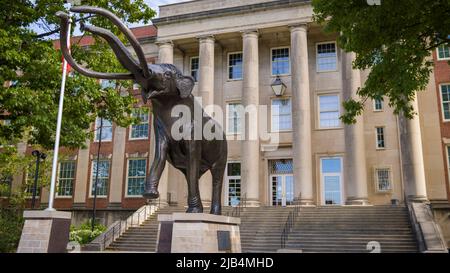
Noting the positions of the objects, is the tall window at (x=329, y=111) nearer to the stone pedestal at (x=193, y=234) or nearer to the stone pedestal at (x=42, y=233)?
the stone pedestal at (x=42, y=233)

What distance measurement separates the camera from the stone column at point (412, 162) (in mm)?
22188

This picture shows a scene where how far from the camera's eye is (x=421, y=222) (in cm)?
1795

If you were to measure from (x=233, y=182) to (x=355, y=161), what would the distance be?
8.55 meters

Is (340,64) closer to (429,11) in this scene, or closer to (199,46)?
(199,46)

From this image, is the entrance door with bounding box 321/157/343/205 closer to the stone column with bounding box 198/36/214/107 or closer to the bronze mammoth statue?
the stone column with bounding box 198/36/214/107

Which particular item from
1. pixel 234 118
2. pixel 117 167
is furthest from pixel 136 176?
pixel 234 118

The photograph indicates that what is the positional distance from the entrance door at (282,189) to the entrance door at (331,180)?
2.08 m

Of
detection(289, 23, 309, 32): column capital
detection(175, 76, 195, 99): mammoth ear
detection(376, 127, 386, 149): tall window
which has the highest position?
detection(289, 23, 309, 32): column capital

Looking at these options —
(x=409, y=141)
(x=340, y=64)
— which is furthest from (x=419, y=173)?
(x=340, y=64)

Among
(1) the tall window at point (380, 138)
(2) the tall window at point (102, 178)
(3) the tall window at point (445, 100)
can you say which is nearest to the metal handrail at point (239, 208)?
(1) the tall window at point (380, 138)

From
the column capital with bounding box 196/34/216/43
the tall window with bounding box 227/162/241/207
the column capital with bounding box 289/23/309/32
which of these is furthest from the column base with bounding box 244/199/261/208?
the column capital with bounding box 196/34/216/43

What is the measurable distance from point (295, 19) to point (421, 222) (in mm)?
14395

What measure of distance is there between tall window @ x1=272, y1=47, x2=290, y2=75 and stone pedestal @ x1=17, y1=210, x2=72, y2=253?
2166 cm

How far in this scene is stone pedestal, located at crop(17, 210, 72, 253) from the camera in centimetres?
1011
